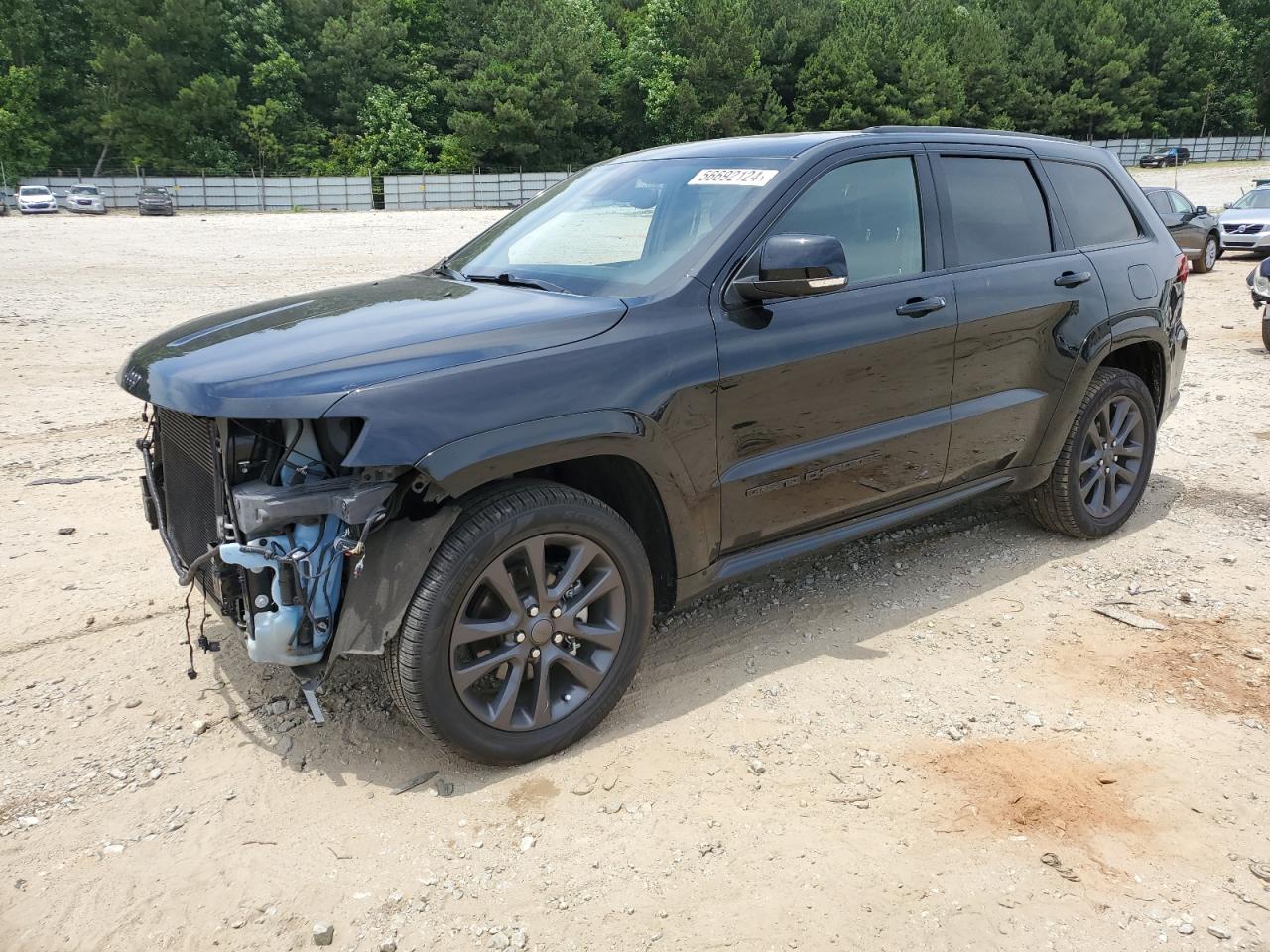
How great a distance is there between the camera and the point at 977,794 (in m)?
3.04

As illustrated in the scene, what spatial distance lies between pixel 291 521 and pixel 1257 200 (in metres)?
22.0

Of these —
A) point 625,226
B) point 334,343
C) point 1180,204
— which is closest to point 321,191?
point 1180,204

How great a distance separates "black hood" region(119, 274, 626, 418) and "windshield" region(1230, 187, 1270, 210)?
20.6 meters

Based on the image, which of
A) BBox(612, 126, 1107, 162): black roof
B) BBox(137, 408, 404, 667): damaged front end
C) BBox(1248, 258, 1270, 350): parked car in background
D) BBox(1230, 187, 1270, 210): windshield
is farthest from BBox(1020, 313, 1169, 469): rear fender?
BBox(1230, 187, 1270, 210): windshield

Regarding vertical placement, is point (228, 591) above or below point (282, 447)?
below

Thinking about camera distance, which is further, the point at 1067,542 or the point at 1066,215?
the point at 1067,542

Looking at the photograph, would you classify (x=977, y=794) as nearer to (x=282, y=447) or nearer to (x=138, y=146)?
(x=282, y=447)

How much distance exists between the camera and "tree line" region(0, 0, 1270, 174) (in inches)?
2215

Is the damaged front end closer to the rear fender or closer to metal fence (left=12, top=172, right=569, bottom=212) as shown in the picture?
the rear fender

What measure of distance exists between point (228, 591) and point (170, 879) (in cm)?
79

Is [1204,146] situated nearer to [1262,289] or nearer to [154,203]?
[154,203]

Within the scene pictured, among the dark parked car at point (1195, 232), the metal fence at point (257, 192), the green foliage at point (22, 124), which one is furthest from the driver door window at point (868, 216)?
the green foliage at point (22, 124)

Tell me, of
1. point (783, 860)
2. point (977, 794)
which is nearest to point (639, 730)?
point (783, 860)

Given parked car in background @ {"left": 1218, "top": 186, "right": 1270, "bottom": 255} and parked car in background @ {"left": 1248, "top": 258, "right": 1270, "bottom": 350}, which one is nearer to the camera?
parked car in background @ {"left": 1248, "top": 258, "right": 1270, "bottom": 350}
